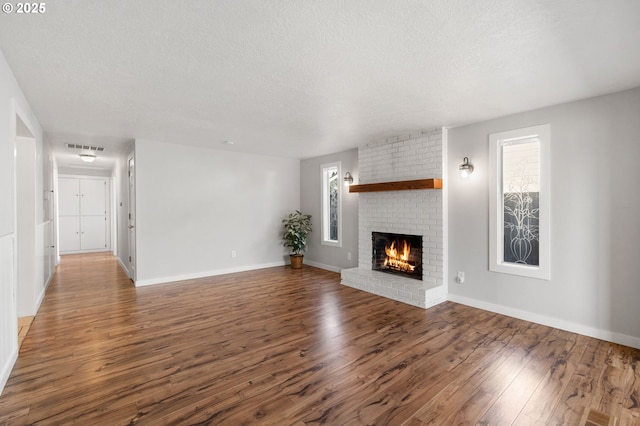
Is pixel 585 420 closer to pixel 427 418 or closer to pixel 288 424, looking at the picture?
pixel 427 418

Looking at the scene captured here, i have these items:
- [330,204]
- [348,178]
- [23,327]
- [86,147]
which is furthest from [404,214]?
[86,147]

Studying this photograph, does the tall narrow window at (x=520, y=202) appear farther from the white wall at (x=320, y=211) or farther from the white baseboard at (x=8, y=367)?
the white baseboard at (x=8, y=367)

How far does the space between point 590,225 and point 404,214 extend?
2.29 m

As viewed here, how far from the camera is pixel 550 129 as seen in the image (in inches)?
137

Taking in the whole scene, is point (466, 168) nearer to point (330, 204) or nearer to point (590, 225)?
point (590, 225)

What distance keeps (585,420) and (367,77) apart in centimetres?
289

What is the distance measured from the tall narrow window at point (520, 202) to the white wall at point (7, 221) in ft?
16.0

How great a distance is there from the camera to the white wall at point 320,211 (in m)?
6.09

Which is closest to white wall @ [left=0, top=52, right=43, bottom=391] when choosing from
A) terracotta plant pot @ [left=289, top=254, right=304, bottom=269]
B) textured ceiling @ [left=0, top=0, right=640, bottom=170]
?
textured ceiling @ [left=0, top=0, right=640, bottom=170]

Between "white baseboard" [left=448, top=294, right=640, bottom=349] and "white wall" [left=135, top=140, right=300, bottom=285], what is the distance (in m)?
4.05

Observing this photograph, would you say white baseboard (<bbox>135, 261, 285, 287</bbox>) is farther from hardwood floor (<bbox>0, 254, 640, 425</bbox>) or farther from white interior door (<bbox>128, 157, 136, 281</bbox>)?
hardwood floor (<bbox>0, 254, 640, 425</bbox>)

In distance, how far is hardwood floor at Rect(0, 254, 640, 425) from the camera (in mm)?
2000

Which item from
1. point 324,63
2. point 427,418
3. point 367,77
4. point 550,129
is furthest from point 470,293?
point 324,63

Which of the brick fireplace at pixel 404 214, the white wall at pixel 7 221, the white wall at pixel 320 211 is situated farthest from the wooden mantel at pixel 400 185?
the white wall at pixel 7 221
